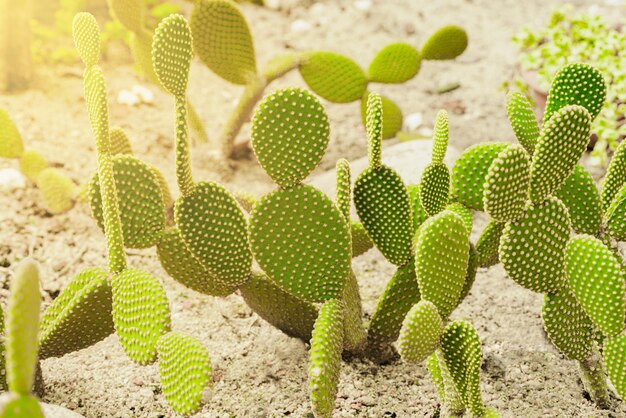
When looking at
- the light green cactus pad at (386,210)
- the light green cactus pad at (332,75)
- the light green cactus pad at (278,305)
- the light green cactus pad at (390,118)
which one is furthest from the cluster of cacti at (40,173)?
the light green cactus pad at (386,210)

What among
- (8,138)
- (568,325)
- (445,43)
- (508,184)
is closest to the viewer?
(508,184)

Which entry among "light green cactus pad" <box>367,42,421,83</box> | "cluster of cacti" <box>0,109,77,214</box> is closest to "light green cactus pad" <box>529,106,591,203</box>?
"light green cactus pad" <box>367,42,421,83</box>

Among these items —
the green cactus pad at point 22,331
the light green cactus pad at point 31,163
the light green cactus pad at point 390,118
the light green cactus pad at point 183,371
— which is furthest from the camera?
the light green cactus pad at point 390,118

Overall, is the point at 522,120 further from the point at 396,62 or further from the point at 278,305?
the point at 396,62

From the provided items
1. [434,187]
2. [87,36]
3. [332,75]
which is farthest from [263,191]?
[87,36]

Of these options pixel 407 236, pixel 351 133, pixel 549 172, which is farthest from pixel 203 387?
pixel 351 133

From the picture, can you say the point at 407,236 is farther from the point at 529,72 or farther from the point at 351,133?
the point at 529,72

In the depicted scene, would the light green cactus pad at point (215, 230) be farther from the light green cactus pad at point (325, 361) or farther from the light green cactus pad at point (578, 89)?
the light green cactus pad at point (578, 89)
